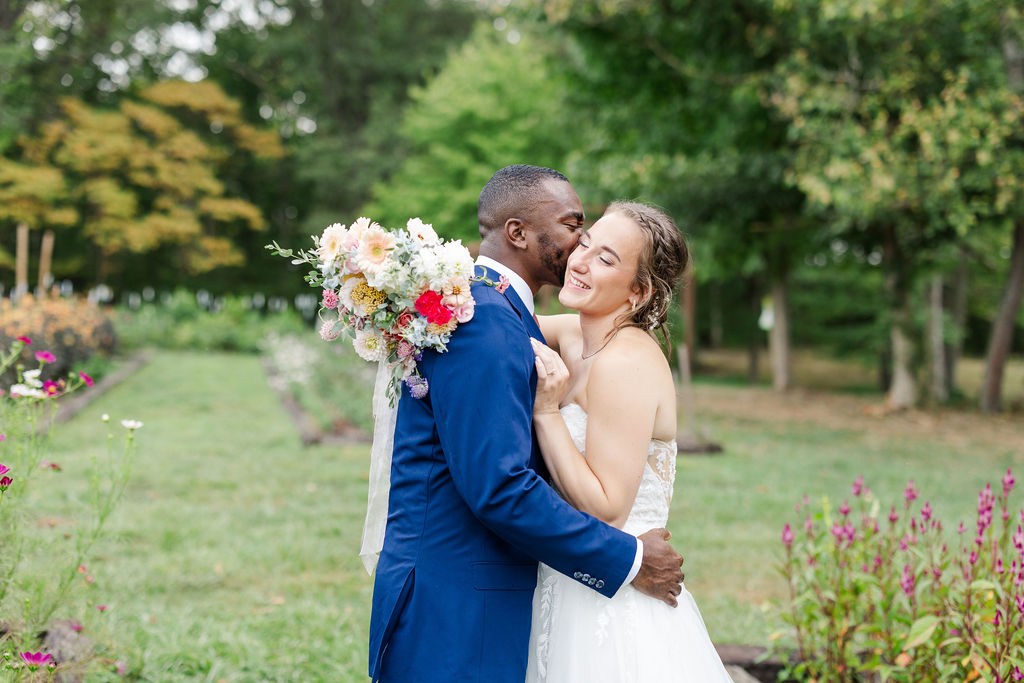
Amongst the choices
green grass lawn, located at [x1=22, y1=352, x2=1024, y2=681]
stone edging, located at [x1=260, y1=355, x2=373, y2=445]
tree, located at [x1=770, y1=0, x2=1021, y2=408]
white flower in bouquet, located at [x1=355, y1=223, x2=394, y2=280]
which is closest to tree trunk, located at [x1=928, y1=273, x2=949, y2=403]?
green grass lawn, located at [x1=22, y1=352, x2=1024, y2=681]

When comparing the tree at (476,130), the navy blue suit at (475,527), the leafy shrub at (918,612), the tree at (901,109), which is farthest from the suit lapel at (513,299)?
the tree at (476,130)

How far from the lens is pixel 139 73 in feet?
96.1

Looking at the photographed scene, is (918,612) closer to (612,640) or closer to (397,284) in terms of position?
(612,640)

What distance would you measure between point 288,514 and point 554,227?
5154 millimetres

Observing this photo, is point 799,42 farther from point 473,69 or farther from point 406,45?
point 406,45

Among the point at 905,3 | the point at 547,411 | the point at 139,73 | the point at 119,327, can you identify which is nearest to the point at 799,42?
the point at 905,3

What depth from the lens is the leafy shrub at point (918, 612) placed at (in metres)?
2.76

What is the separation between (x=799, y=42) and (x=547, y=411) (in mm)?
12813

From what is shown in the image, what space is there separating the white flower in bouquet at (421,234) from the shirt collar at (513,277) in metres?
0.21

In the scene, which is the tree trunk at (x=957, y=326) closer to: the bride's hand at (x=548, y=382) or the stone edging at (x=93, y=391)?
the stone edging at (x=93, y=391)

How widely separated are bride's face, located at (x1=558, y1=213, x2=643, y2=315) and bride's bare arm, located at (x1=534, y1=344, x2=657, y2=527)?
0.19m

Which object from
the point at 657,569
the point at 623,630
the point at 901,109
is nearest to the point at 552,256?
the point at 657,569

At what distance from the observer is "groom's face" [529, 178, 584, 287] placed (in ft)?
7.60

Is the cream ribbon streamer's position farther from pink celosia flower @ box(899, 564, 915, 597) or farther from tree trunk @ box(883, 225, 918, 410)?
A: tree trunk @ box(883, 225, 918, 410)
